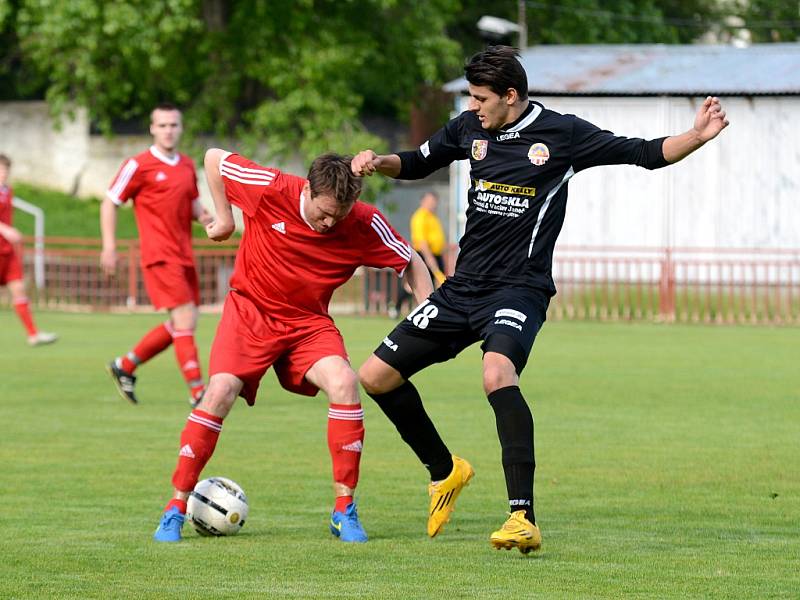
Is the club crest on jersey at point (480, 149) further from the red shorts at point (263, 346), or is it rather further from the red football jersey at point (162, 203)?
the red football jersey at point (162, 203)

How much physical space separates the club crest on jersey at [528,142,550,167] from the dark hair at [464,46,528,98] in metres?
0.26

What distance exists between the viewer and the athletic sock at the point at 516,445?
6805 mm

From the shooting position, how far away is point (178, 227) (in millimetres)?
13008

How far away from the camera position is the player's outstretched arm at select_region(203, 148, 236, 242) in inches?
296

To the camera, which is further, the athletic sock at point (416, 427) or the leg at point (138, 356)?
the leg at point (138, 356)

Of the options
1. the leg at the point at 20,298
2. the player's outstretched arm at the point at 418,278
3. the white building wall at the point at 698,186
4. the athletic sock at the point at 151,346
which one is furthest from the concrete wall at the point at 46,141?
the player's outstretched arm at the point at 418,278

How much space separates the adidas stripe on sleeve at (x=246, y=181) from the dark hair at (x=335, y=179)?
0.46 m

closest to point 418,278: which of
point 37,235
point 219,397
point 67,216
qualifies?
point 219,397

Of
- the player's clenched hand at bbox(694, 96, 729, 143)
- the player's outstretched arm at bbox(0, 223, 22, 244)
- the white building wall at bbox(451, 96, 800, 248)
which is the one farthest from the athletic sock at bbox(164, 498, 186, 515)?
the white building wall at bbox(451, 96, 800, 248)

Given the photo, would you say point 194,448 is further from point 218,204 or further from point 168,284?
point 168,284

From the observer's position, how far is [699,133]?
6.95 m

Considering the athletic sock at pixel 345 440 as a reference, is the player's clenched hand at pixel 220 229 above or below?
above

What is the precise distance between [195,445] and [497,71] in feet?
6.92

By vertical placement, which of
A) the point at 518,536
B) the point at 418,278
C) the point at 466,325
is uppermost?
the point at 418,278
